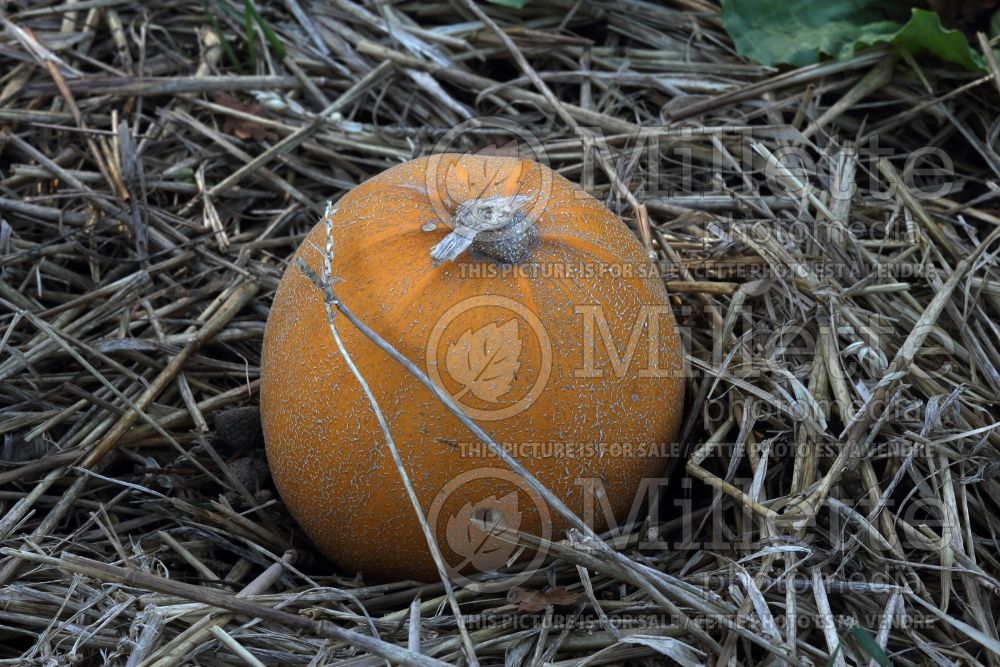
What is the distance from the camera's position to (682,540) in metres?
2.61

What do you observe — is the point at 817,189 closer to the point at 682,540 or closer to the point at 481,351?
the point at 682,540

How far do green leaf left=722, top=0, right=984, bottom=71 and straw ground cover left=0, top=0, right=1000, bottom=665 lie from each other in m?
0.08

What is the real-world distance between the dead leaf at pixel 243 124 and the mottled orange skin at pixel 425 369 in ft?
3.94

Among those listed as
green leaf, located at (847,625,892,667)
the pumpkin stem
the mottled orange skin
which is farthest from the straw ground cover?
the pumpkin stem

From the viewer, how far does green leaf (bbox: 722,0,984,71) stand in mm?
3553

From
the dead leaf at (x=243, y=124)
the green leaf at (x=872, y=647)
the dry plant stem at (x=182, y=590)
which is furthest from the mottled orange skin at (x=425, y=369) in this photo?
the dead leaf at (x=243, y=124)

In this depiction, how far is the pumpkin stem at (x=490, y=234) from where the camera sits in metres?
2.31

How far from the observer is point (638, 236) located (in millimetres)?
3160

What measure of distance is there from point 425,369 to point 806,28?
2254 mm

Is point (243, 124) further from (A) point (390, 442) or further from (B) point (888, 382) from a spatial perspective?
(B) point (888, 382)

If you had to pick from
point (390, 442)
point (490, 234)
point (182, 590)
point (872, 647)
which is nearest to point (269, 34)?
point (490, 234)

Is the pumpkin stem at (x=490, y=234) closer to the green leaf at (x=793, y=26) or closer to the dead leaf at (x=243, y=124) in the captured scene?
the dead leaf at (x=243, y=124)

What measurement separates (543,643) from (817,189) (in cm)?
178

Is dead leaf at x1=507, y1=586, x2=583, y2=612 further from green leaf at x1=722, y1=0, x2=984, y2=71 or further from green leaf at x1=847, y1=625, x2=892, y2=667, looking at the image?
green leaf at x1=722, y1=0, x2=984, y2=71
